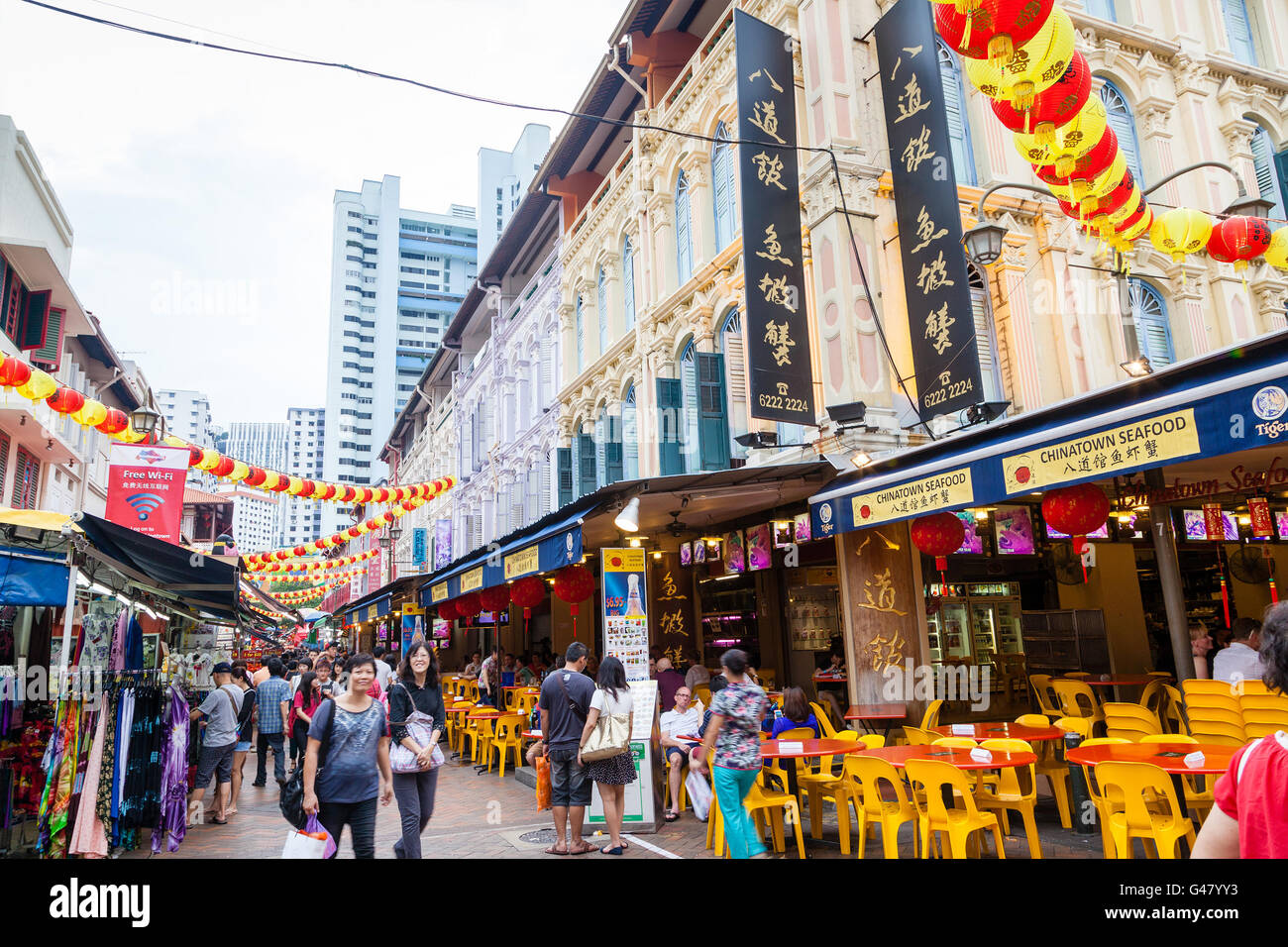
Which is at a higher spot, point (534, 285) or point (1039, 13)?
point (534, 285)

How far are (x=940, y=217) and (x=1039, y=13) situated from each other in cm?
388

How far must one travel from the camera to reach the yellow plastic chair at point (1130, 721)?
709 centimetres

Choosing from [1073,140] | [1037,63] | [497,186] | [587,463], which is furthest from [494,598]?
[497,186]

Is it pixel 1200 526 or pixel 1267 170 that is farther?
pixel 1267 170

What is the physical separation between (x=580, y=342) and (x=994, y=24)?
1563 centimetres

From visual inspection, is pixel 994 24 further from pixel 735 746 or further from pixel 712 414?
pixel 712 414

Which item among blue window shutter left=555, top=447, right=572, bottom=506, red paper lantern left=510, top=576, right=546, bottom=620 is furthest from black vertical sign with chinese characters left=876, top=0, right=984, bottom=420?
blue window shutter left=555, top=447, right=572, bottom=506

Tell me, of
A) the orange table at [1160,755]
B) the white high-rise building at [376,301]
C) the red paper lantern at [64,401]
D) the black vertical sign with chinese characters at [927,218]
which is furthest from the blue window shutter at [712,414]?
the white high-rise building at [376,301]

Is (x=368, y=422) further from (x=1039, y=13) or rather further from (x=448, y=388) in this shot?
(x=1039, y=13)

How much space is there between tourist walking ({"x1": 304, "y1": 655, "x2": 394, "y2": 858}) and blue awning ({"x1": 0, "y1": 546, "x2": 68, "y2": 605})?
3332 millimetres

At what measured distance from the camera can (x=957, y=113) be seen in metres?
12.3

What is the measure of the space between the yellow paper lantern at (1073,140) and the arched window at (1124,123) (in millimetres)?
6929
